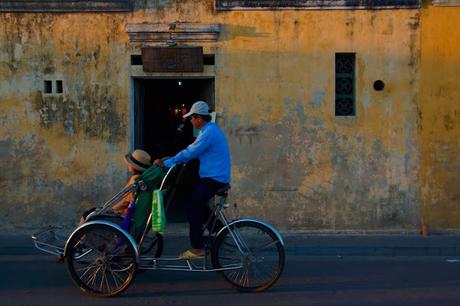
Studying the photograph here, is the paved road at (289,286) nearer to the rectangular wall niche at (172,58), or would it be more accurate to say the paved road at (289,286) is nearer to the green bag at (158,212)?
the green bag at (158,212)

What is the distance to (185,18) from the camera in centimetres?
966

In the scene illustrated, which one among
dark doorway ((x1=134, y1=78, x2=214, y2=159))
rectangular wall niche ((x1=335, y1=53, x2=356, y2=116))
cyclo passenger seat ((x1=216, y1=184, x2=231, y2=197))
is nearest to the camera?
cyclo passenger seat ((x1=216, y1=184, x2=231, y2=197))

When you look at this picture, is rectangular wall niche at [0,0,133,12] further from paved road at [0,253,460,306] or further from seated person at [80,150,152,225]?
paved road at [0,253,460,306]

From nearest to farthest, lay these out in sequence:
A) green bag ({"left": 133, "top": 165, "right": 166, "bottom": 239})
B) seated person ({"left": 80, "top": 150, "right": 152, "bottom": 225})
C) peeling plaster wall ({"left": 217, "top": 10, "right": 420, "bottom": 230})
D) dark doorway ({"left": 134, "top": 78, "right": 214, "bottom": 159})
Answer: green bag ({"left": 133, "top": 165, "right": 166, "bottom": 239}) < seated person ({"left": 80, "top": 150, "right": 152, "bottom": 225}) < peeling plaster wall ({"left": 217, "top": 10, "right": 420, "bottom": 230}) < dark doorway ({"left": 134, "top": 78, "right": 214, "bottom": 159})

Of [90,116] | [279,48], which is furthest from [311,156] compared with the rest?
[90,116]

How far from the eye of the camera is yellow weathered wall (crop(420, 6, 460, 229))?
976 cm

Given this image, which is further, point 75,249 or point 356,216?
point 356,216

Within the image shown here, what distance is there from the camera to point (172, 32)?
376 inches

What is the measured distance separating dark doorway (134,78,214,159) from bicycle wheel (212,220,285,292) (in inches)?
190

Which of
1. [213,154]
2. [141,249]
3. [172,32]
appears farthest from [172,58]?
[141,249]

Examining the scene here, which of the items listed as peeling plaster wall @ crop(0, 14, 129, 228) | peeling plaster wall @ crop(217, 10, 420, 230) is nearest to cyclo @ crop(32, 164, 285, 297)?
peeling plaster wall @ crop(0, 14, 129, 228)

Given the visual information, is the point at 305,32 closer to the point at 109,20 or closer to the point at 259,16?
the point at 259,16

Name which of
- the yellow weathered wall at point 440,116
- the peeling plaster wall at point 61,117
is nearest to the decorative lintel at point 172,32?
the peeling plaster wall at point 61,117

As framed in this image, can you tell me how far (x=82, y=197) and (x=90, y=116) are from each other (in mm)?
1432
